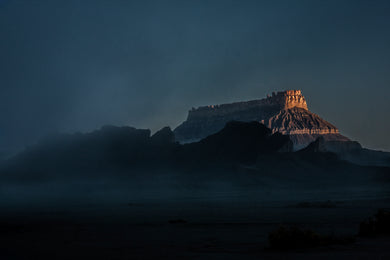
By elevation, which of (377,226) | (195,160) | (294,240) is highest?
(195,160)

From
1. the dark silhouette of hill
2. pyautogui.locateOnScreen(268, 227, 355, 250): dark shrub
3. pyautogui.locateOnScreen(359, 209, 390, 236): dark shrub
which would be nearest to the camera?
pyautogui.locateOnScreen(268, 227, 355, 250): dark shrub

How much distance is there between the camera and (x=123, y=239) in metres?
34.0

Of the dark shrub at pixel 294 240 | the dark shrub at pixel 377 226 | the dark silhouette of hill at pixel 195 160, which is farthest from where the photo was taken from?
the dark silhouette of hill at pixel 195 160

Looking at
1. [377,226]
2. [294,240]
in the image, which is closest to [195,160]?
[377,226]

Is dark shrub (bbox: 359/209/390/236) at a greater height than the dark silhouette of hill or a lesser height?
lesser

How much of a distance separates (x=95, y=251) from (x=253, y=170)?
15284cm

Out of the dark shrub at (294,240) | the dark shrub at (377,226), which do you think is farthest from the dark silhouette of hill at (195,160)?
the dark shrub at (294,240)

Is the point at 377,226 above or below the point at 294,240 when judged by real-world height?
above

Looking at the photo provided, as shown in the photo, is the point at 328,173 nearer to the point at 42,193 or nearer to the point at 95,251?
the point at 42,193

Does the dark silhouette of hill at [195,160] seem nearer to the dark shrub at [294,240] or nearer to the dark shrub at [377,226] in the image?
the dark shrub at [377,226]

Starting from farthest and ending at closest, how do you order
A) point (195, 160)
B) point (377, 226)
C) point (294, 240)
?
point (195, 160) → point (377, 226) → point (294, 240)

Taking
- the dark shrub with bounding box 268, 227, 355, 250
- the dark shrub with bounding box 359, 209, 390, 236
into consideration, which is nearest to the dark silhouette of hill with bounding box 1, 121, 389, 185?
the dark shrub with bounding box 359, 209, 390, 236

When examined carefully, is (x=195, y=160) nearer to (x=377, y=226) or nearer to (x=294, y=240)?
(x=377, y=226)

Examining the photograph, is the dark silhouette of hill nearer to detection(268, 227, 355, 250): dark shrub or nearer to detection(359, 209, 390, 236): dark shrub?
detection(359, 209, 390, 236): dark shrub
